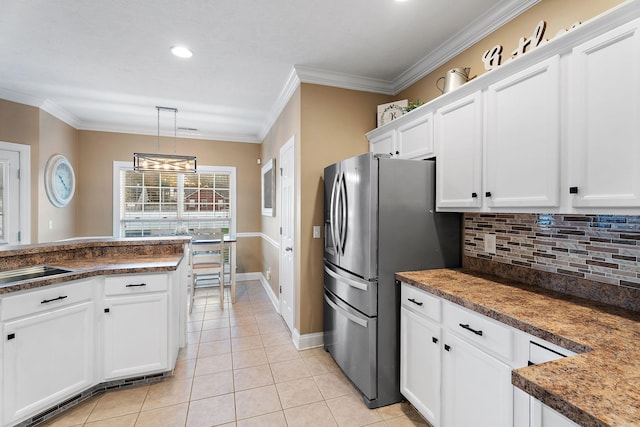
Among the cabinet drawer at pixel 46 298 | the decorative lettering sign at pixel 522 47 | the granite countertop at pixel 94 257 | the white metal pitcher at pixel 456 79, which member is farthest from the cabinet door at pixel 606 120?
the cabinet drawer at pixel 46 298

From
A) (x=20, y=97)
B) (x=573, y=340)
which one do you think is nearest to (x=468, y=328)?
(x=573, y=340)

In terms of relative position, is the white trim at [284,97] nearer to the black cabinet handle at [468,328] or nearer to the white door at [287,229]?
the white door at [287,229]

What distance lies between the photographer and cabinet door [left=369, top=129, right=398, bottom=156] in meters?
2.61

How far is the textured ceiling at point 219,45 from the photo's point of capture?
201 cm

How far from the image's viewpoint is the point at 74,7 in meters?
2.01

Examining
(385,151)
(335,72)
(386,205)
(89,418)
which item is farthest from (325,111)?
(89,418)

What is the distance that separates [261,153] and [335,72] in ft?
9.18

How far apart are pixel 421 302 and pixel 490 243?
0.72 meters

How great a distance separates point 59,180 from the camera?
160 inches

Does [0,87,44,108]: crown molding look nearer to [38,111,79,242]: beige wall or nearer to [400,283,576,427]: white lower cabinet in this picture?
[38,111,79,242]: beige wall

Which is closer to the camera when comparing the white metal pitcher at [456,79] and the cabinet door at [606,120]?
the cabinet door at [606,120]

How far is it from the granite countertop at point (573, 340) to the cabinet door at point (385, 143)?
123cm

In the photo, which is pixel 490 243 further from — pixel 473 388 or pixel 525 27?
pixel 525 27

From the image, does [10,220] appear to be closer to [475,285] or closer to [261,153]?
[261,153]
